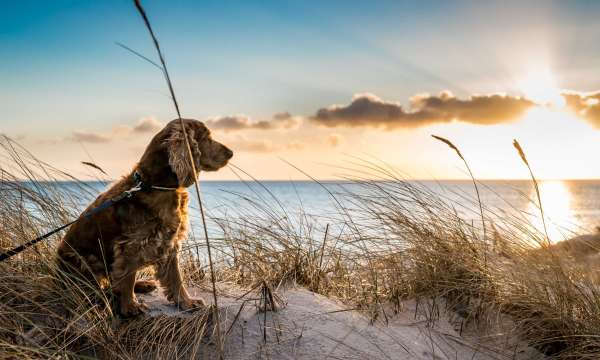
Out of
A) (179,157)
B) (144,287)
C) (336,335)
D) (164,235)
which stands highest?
(179,157)

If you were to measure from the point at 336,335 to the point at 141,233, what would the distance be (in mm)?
1423

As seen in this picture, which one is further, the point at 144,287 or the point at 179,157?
the point at 144,287

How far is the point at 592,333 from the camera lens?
2719 mm

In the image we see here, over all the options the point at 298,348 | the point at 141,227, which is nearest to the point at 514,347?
the point at 298,348

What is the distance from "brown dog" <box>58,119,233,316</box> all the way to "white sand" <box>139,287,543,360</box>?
225 millimetres

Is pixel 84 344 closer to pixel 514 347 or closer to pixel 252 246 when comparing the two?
pixel 252 246

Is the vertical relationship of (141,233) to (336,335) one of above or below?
above

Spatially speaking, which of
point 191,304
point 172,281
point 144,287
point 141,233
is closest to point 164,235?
point 141,233

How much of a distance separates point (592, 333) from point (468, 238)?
3.58 ft

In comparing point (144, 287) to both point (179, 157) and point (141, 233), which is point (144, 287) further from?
point (179, 157)

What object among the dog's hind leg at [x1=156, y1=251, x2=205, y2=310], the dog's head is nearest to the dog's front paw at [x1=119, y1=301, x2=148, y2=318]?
the dog's hind leg at [x1=156, y1=251, x2=205, y2=310]

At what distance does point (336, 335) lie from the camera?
2.51m

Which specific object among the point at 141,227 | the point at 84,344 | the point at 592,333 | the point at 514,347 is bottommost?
the point at 84,344

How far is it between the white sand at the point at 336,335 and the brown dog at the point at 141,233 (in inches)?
8.9
